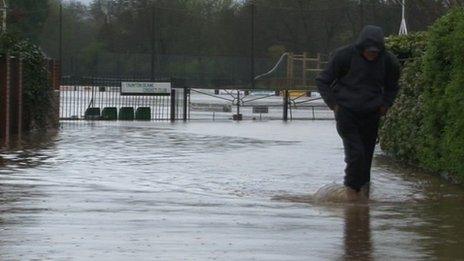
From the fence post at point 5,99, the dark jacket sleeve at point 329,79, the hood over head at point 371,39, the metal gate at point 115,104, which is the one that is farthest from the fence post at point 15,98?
the metal gate at point 115,104

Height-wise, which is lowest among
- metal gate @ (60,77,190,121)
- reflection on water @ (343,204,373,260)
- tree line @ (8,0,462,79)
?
reflection on water @ (343,204,373,260)

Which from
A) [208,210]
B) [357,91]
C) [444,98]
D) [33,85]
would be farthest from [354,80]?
[33,85]

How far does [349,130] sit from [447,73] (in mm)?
2975

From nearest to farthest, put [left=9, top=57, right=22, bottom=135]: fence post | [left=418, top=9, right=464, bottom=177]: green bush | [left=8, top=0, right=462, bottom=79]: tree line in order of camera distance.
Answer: [left=418, top=9, right=464, bottom=177]: green bush
[left=9, top=57, right=22, bottom=135]: fence post
[left=8, top=0, right=462, bottom=79]: tree line

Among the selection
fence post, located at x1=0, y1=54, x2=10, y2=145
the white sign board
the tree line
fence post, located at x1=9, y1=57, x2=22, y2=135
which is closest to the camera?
fence post, located at x1=0, y1=54, x2=10, y2=145

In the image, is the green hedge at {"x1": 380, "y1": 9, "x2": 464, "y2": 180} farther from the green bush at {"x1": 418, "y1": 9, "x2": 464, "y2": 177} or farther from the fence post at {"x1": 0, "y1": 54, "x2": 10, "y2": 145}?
the fence post at {"x1": 0, "y1": 54, "x2": 10, "y2": 145}

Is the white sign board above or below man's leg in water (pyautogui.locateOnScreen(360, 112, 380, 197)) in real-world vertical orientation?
above

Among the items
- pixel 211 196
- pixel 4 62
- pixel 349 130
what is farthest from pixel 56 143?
pixel 349 130

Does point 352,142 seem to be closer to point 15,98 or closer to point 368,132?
point 368,132

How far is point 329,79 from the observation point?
10281mm

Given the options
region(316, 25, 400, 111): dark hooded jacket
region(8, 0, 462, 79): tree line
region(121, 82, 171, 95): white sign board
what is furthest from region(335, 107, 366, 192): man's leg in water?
region(8, 0, 462, 79): tree line

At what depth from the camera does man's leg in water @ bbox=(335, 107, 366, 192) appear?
407 inches

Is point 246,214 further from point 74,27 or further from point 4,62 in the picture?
point 74,27

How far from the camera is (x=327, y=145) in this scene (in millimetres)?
A: 19812
